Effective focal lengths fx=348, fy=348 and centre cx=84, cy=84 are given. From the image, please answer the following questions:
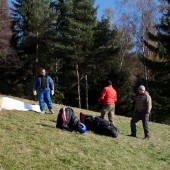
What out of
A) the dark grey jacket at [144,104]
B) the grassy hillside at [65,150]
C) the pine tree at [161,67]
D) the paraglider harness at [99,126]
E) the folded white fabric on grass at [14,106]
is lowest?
the grassy hillside at [65,150]

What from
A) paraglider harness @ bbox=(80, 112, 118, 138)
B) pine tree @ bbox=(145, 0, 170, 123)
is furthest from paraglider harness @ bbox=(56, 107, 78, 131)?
pine tree @ bbox=(145, 0, 170, 123)

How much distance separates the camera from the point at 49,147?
26.9 ft

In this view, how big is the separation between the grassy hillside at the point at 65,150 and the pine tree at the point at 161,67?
21837mm

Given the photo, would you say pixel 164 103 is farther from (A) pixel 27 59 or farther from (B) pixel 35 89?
(B) pixel 35 89

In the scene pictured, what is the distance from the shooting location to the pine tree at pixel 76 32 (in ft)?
113

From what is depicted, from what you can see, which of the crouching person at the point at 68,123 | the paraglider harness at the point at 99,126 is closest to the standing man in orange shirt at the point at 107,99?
the paraglider harness at the point at 99,126

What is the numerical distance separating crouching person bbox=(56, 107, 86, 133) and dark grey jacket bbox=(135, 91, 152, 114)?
7.58 feet

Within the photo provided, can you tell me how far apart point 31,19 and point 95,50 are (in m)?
10.2

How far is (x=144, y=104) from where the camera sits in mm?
11727

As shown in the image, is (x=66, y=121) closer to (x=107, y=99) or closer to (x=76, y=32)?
(x=107, y=99)

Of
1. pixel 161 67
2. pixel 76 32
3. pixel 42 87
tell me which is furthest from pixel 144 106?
pixel 76 32

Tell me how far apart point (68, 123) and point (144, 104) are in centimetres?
280

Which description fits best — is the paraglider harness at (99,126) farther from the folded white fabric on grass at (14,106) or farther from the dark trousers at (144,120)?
the folded white fabric on grass at (14,106)

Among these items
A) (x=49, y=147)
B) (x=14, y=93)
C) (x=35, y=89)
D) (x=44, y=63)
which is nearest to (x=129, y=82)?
(x=44, y=63)
